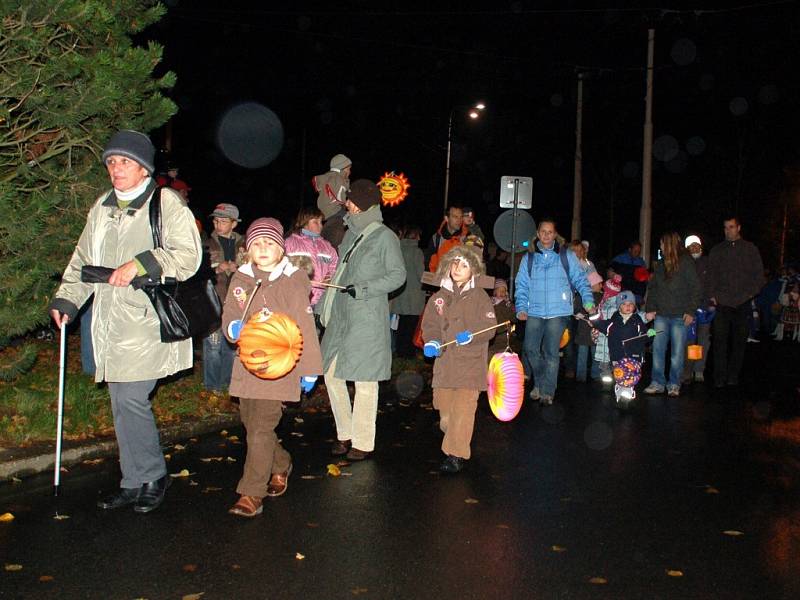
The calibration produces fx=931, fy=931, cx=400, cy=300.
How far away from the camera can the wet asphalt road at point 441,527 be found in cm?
488

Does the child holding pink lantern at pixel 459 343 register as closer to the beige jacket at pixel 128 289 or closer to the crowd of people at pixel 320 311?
the crowd of people at pixel 320 311

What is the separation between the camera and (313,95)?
46.2 m

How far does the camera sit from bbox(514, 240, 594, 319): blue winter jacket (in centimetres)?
1107

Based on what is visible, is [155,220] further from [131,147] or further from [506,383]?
[506,383]

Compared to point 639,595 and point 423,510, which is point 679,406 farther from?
point 639,595

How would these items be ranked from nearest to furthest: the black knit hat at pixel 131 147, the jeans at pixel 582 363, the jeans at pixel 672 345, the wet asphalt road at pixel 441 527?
the wet asphalt road at pixel 441 527
the black knit hat at pixel 131 147
the jeans at pixel 672 345
the jeans at pixel 582 363

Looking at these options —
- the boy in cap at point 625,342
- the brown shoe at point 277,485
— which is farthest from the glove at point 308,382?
the boy in cap at point 625,342

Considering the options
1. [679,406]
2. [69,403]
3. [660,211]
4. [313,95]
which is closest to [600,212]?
[660,211]

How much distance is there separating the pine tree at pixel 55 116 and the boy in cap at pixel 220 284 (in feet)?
6.79

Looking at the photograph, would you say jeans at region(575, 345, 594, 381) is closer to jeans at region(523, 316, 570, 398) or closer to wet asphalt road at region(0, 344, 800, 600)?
jeans at region(523, 316, 570, 398)

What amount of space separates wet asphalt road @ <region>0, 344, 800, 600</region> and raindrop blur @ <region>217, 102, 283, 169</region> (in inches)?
1484

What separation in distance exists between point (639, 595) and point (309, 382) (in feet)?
8.34

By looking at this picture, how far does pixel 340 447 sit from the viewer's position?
795 cm

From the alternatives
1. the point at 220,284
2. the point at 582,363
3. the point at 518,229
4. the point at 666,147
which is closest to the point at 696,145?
the point at 666,147
